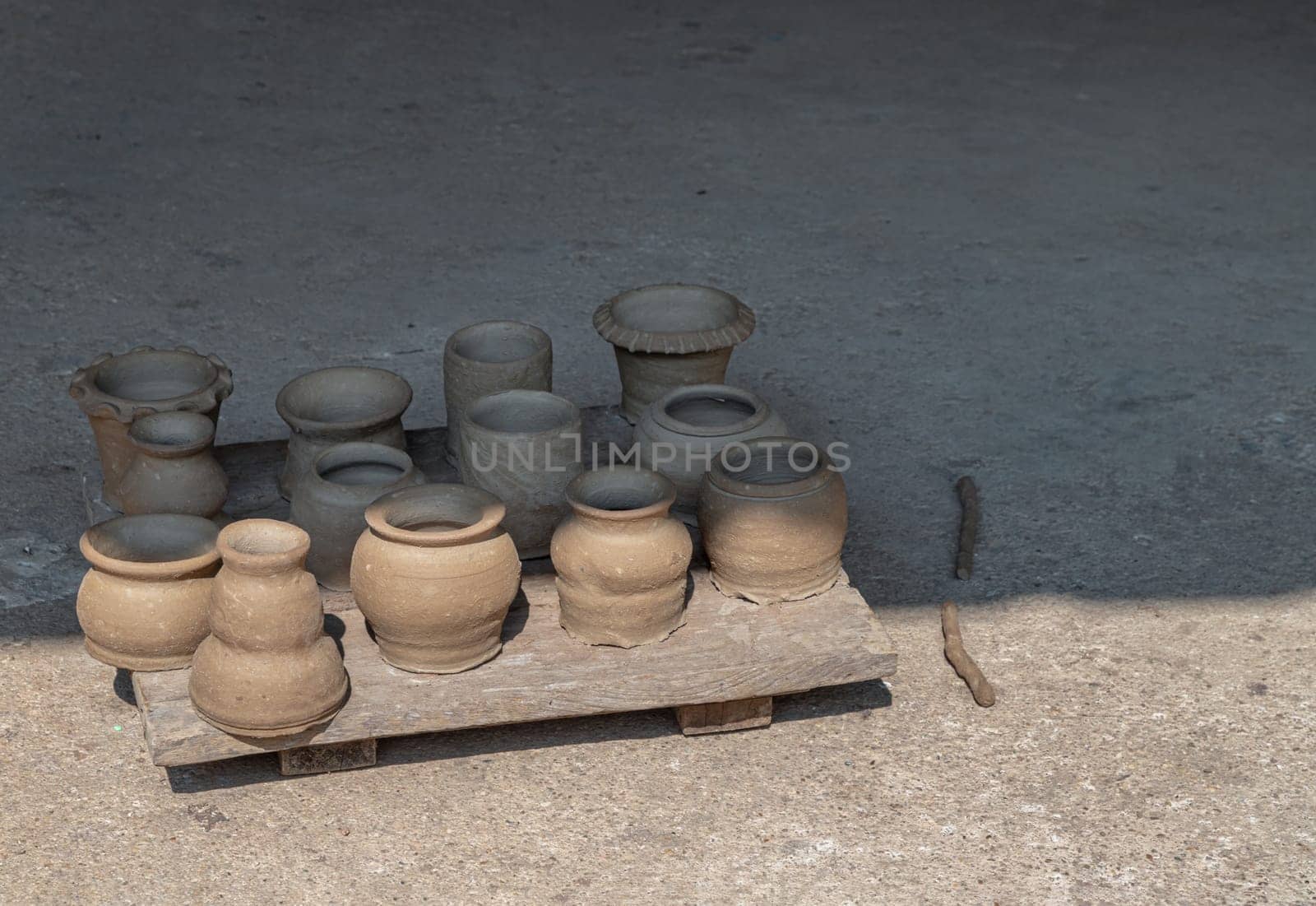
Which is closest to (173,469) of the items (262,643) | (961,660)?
(262,643)

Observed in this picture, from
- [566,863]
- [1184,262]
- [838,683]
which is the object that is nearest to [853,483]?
[838,683]

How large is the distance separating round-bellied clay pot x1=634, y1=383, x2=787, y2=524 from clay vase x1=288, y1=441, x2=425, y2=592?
63 cm

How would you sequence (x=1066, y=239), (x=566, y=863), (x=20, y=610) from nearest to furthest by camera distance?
(x=566, y=863)
(x=20, y=610)
(x=1066, y=239)

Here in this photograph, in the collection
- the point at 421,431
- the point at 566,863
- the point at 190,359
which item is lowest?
the point at 566,863

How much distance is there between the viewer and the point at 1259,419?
5312 millimetres

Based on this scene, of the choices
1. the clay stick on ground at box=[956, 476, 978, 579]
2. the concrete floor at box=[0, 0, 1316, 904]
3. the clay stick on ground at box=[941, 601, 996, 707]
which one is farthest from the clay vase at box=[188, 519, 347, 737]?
the clay stick on ground at box=[956, 476, 978, 579]

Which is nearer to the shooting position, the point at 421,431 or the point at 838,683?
the point at 838,683

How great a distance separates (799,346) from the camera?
5.81 meters

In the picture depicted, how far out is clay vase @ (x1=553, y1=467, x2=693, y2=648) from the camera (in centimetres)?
362

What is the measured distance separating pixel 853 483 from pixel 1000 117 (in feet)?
12.4

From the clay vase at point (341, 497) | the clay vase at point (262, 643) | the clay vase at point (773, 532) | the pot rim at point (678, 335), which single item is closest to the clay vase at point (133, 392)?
the clay vase at point (341, 497)

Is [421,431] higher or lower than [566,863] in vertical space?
higher

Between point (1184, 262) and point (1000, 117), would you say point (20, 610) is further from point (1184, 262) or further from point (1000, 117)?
point (1000, 117)

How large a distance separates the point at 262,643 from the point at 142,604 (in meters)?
0.35
